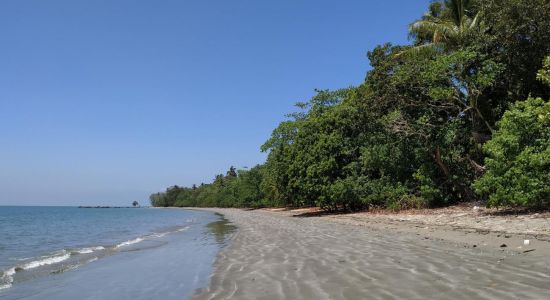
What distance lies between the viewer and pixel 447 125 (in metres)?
24.0

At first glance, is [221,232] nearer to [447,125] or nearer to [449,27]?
[447,125]

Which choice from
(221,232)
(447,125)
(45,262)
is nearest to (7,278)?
(45,262)

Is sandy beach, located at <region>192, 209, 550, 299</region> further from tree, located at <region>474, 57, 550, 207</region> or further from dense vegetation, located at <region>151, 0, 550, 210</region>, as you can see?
dense vegetation, located at <region>151, 0, 550, 210</region>

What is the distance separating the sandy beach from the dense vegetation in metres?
4.63

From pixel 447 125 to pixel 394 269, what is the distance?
716 inches

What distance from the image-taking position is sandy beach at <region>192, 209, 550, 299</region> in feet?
19.6

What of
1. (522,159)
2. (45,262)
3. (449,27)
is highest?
(449,27)

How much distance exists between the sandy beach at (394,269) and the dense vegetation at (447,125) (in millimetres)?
4625

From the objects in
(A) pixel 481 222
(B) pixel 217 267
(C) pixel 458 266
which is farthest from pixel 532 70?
(B) pixel 217 267

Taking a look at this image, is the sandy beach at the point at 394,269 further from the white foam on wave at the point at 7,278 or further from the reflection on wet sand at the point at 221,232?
the reflection on wet sand at the point at 221,232

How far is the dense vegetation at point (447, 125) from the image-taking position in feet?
54.0

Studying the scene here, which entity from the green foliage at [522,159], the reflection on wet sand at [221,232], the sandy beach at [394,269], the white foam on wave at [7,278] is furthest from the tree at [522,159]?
the white foam on wave at [7,278]

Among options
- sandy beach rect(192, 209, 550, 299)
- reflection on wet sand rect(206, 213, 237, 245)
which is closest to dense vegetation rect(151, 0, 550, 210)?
sandy beach rect(192, 209, 550, 299)

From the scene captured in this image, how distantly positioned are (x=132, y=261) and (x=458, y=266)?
8.87 meters
